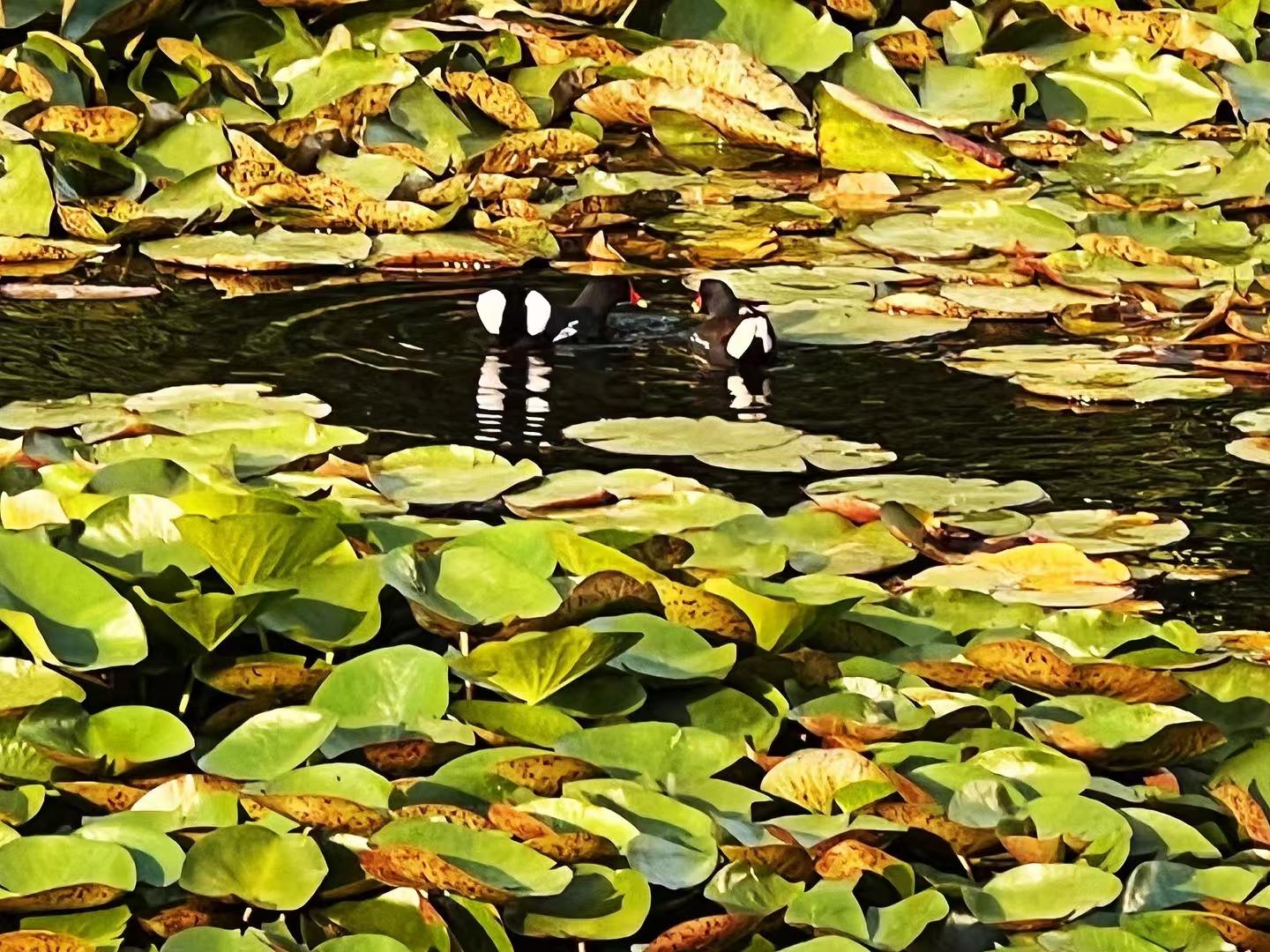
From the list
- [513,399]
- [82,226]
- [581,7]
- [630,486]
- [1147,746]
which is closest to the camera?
[1147,746]

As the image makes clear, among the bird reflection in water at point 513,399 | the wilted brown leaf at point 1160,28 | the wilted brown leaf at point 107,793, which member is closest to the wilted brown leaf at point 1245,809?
the wilted brown leaf at point 107,793

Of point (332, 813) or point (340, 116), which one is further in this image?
point (340, 116)

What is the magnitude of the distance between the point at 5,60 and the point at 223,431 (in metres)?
3.20

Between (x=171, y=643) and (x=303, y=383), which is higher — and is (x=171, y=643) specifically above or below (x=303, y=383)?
above

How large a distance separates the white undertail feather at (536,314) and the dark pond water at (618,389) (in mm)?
79

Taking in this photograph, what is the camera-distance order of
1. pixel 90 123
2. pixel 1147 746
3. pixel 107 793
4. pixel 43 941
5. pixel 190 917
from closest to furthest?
pixel 43 941 < pixel 190 917 < pixel 107 793 < pixel 1147 746 < pixel 90 123

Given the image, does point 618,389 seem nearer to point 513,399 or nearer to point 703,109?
point 513,399

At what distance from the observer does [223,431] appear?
431 centimetres

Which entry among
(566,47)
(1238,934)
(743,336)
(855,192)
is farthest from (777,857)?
(566,47)

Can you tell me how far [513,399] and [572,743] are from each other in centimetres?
226

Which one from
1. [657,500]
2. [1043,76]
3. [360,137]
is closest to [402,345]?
[657,500]

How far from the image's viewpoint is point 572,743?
2.91m

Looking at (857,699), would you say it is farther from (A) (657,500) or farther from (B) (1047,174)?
(B) (1047,174)

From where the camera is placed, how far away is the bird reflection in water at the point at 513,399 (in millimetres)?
4781
